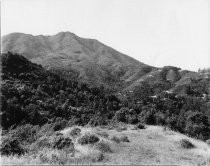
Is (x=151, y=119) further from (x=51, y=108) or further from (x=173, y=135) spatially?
(x=51, y=108)

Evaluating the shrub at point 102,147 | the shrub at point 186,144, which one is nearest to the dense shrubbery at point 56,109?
the shrub at point 186,144

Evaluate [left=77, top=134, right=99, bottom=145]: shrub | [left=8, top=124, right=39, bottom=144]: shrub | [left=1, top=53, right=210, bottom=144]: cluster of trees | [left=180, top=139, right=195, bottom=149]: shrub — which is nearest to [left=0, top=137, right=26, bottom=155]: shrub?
[left=8, top=124, right=39, bottom=144]: shrub

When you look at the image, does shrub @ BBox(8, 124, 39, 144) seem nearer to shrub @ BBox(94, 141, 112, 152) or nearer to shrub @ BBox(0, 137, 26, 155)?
shrub @ BBox(0, 137, 26, 155)

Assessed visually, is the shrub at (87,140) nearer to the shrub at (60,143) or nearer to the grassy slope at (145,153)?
the grassy slope at (145,153)

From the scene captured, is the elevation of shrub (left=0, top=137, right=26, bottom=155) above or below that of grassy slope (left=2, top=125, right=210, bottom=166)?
above

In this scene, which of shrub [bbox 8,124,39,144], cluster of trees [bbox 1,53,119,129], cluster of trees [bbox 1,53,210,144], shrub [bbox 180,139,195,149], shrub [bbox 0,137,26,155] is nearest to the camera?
shrub [bbox 0,137,26,155]

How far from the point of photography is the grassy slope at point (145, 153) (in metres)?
13.5

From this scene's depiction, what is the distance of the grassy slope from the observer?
13.5 meters

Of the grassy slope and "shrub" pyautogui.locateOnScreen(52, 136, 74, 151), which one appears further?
"shrub" pyautogui.locateOnScreen(52, 136, 74, 151)

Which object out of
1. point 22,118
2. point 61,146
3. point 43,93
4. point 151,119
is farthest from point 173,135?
point 43,93

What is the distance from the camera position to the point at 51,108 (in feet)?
220

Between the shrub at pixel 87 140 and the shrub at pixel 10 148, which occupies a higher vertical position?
the shrub at pixel 10 148

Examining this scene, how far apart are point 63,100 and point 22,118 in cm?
3091

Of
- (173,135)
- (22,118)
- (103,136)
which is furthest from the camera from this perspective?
(22,118)
